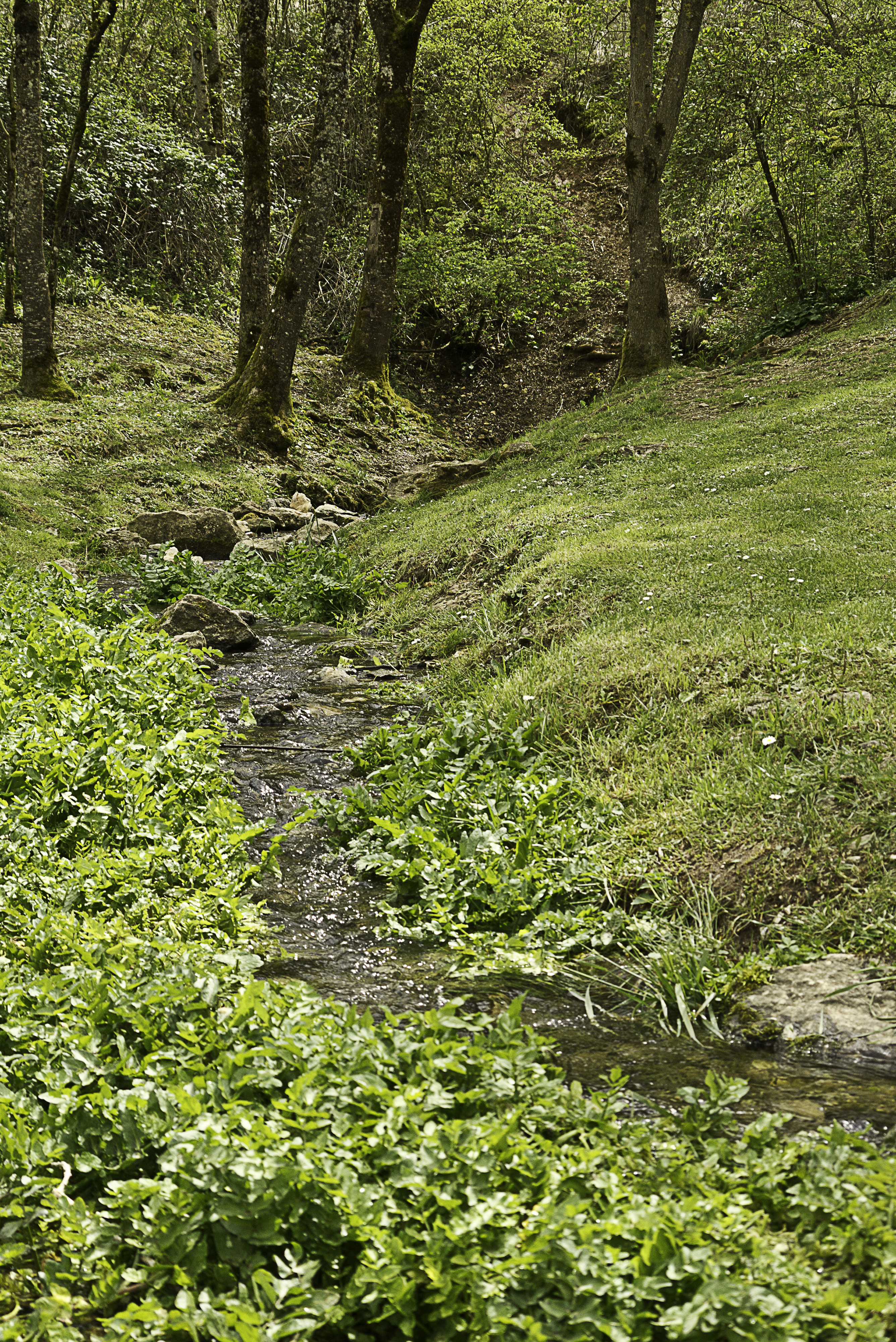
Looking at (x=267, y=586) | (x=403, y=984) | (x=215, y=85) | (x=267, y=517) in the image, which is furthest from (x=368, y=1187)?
(x=215, y=85)

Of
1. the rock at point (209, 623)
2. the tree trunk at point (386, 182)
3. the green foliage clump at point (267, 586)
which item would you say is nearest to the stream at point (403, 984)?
the rock at point (209, 623)

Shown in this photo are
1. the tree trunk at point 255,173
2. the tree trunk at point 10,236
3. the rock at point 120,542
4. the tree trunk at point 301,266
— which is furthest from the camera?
the tree trunk at point 255,173

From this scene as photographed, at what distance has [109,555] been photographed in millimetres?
11461

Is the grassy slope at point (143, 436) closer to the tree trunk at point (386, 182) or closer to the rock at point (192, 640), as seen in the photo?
the tree trunk at point (386, 182)

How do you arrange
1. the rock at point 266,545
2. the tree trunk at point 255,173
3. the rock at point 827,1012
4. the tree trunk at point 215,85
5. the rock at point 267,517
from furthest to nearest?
1. the tree trunk at point 215,85
2. the tree trunk at point 255,173
3. the rock at point 267,517
4. the rock at point 266,545
5. the rock at point 827,1012

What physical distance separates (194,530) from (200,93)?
58.6ft

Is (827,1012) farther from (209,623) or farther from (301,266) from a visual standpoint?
(301,266)

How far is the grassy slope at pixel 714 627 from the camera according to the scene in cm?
449

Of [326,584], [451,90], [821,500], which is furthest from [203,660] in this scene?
[451,90]

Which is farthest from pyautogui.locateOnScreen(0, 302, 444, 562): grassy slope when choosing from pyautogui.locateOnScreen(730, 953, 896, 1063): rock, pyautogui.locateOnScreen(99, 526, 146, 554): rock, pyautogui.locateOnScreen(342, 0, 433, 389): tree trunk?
pyautogui.locateOnScreen(730, 953, 896, 1063): rock

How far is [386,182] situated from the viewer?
18750mm

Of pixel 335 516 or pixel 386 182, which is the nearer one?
pixel 335 516

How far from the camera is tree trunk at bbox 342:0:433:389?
18.1 m

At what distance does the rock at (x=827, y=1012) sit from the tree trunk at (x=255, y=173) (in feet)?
49.4
